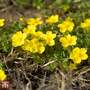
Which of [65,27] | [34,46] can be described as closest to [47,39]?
[34,46]

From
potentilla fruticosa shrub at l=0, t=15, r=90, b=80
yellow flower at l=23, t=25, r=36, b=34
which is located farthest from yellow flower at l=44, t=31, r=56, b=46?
yellow flower at l=23, t=25, r=36, b=34

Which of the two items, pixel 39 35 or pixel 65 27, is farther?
pixel 65 27

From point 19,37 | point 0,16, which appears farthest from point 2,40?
point 0,16

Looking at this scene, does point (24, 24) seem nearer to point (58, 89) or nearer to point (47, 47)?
point (47, 47)

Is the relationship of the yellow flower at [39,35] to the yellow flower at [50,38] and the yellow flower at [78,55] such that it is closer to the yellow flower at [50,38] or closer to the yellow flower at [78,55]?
the yellow flower at [50,38]

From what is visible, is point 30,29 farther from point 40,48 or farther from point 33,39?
point 40,48

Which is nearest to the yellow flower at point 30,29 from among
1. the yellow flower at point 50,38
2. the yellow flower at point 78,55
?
the yellow flower at point 50,38

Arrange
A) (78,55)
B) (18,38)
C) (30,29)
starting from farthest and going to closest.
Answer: (30,29) < (18,38) < (78,55)
